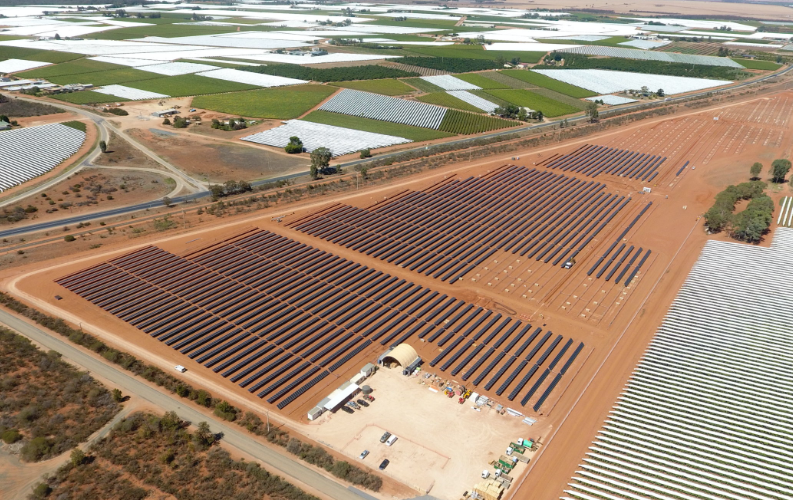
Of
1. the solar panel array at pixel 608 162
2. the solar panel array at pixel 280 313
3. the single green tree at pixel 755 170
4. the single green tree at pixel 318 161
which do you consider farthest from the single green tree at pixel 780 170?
the single green tree at pixel 318 161

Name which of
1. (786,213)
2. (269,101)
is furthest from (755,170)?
(269,101)

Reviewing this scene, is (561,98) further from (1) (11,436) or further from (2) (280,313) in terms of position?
(1) (11,436)

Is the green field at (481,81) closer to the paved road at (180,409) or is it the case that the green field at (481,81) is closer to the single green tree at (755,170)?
the single green tree at (755,170)

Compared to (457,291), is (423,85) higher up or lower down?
higher up

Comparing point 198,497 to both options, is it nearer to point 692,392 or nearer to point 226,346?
point 226,346

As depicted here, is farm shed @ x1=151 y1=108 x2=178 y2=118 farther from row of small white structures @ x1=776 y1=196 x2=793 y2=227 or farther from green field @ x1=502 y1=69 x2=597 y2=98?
row of small white structures @ x1=776 y1=196 x2=793 y2=227

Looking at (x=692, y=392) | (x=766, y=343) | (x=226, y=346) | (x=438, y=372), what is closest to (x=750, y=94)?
(x=766, y=343)

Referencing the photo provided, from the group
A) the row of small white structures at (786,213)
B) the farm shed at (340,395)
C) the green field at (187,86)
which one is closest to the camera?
the farm shed at (340,395)
